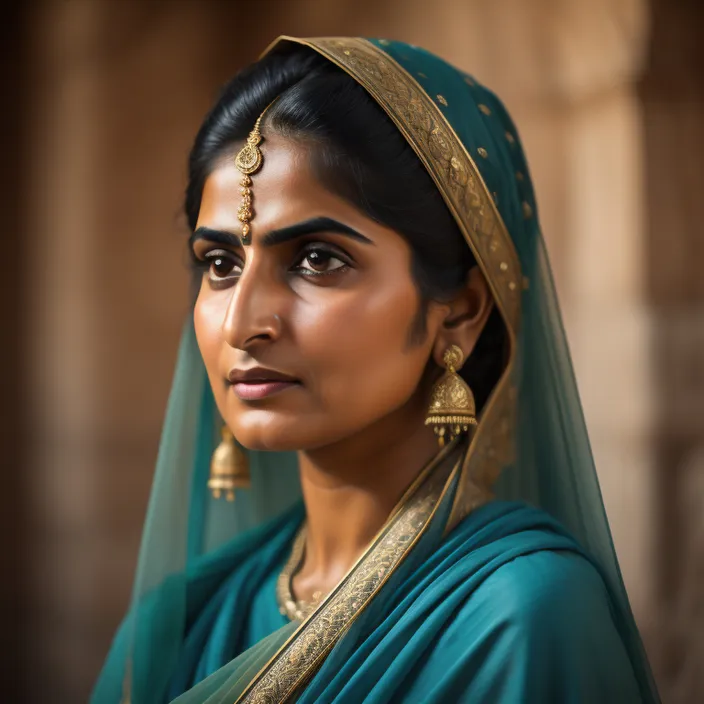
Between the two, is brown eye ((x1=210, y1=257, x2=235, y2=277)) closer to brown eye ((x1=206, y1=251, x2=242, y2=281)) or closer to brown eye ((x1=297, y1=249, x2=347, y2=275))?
brown eye ((x1=206, y1=251, x2=242, y2=281))

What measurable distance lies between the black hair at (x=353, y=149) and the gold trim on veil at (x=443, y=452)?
0.02m

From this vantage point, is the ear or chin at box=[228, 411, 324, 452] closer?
chin at box=[228, 411, 324, 452]

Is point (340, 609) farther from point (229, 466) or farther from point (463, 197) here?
point (463, 197)

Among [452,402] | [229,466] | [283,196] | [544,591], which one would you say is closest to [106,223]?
[229,466]

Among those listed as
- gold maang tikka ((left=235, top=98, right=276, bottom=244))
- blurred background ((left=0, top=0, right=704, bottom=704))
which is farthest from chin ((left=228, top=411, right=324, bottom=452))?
blurred background ((left=0, top=0, right=704, bottom=704))

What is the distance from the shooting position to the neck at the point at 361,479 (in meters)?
1.12

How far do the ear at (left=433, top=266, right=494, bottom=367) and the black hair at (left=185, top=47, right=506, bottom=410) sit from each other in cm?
2

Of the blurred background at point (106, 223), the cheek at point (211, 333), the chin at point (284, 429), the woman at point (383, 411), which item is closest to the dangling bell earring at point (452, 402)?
the woman at point (383, 411)

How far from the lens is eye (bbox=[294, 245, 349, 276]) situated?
101cm

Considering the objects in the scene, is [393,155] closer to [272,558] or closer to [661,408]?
[272,558]

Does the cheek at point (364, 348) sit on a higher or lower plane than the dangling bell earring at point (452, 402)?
higher

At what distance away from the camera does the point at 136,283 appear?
2221 mm

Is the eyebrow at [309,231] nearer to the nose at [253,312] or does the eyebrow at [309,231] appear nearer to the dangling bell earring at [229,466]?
the nose at [253,312]

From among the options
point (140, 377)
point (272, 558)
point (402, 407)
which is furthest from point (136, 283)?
point (402, 407)
